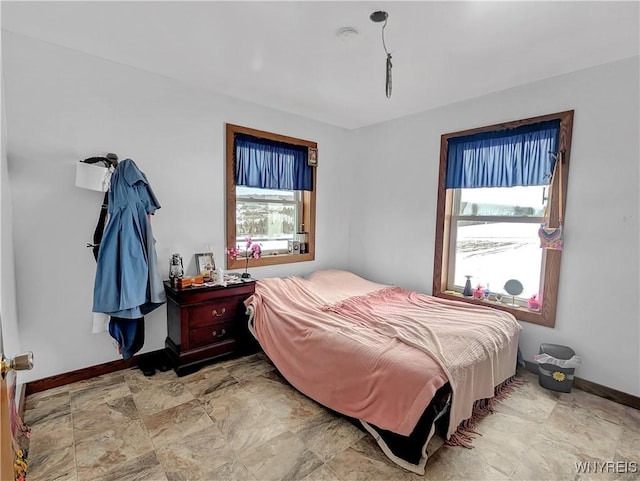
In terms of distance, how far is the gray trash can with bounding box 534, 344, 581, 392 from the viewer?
8.10ft

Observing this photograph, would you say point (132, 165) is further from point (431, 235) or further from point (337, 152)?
point (431, 235)

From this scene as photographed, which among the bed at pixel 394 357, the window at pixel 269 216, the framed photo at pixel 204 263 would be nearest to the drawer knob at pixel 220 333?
the bed at pixel 394 357

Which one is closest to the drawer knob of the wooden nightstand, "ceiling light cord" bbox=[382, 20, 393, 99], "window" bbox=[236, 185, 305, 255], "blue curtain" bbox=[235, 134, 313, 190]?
the wooden nightstand

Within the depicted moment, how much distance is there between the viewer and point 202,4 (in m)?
1.84

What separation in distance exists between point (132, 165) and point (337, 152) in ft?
8.21

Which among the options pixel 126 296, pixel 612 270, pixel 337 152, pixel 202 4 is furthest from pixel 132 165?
pixel 612 270

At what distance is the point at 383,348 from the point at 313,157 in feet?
8.37

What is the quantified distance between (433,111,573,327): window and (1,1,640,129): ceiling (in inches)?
19.9

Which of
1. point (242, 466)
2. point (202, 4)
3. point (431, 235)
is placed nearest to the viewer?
point (242, 466)

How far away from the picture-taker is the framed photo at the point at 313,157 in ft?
12.6

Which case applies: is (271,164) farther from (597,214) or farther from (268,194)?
(597,214)

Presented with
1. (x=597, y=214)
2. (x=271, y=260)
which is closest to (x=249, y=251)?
(x=271, y=260)

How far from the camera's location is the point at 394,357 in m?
1.90

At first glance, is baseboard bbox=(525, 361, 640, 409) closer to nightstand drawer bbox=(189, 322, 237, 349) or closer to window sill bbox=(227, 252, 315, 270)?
window sill bbox=(227, 252, 315, 270)
